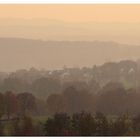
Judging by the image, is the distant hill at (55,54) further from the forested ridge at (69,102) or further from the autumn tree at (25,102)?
the autumn tree at (25,102)

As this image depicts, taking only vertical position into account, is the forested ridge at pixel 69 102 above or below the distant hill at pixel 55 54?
below

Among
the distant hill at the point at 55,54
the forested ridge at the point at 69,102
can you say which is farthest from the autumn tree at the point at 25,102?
the distant hill at the point at 55,54

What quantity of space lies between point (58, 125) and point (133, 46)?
681mm

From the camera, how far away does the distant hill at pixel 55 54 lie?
5.46 m

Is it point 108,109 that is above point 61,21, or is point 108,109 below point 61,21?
below

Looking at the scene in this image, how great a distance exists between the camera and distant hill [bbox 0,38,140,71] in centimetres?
546

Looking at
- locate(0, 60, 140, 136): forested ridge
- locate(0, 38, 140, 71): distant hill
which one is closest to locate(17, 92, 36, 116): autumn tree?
locate(0, 60, 140, 136): forested ridge

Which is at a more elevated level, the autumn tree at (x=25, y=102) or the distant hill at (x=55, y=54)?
the distant hill at (x=55, y=54)

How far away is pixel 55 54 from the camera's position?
5.48m

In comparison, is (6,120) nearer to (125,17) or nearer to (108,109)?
(108,109)

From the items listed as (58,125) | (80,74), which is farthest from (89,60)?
(58,125)

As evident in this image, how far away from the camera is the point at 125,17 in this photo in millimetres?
5469

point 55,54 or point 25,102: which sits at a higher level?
point 55,54

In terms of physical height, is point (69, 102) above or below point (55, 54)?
below
